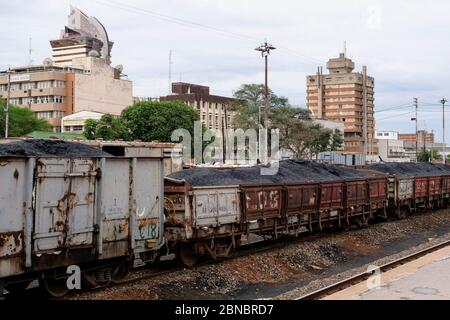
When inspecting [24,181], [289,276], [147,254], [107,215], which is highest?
[24,181]

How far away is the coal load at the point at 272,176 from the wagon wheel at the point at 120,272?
12.0 feet

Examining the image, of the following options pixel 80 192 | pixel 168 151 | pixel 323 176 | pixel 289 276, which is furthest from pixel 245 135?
pixel 80 192

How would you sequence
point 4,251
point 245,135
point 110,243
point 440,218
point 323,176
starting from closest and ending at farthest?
1. point 4,251
2. point 110,243
3. point 323,176
4. point 440,218
5. point 245,135

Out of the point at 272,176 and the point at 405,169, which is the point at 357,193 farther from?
the point at 405,169

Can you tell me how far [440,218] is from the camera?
2928cm

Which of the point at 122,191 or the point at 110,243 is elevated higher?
the point at 122,191

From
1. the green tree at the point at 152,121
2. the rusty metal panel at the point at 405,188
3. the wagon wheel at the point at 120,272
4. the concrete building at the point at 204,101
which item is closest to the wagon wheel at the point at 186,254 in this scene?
the wagon wheel at the point at 120,272

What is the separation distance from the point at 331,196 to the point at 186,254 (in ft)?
25.5

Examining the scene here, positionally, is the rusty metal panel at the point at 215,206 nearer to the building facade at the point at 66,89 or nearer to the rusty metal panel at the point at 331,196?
the rusty metal panel at the point at 331,196

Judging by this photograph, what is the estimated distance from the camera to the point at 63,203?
35.2 feet

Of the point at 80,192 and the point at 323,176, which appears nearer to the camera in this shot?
the point at 80,192

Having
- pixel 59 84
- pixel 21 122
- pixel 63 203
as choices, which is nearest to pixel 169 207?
pixel 63 203

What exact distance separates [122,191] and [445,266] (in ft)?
28.9
